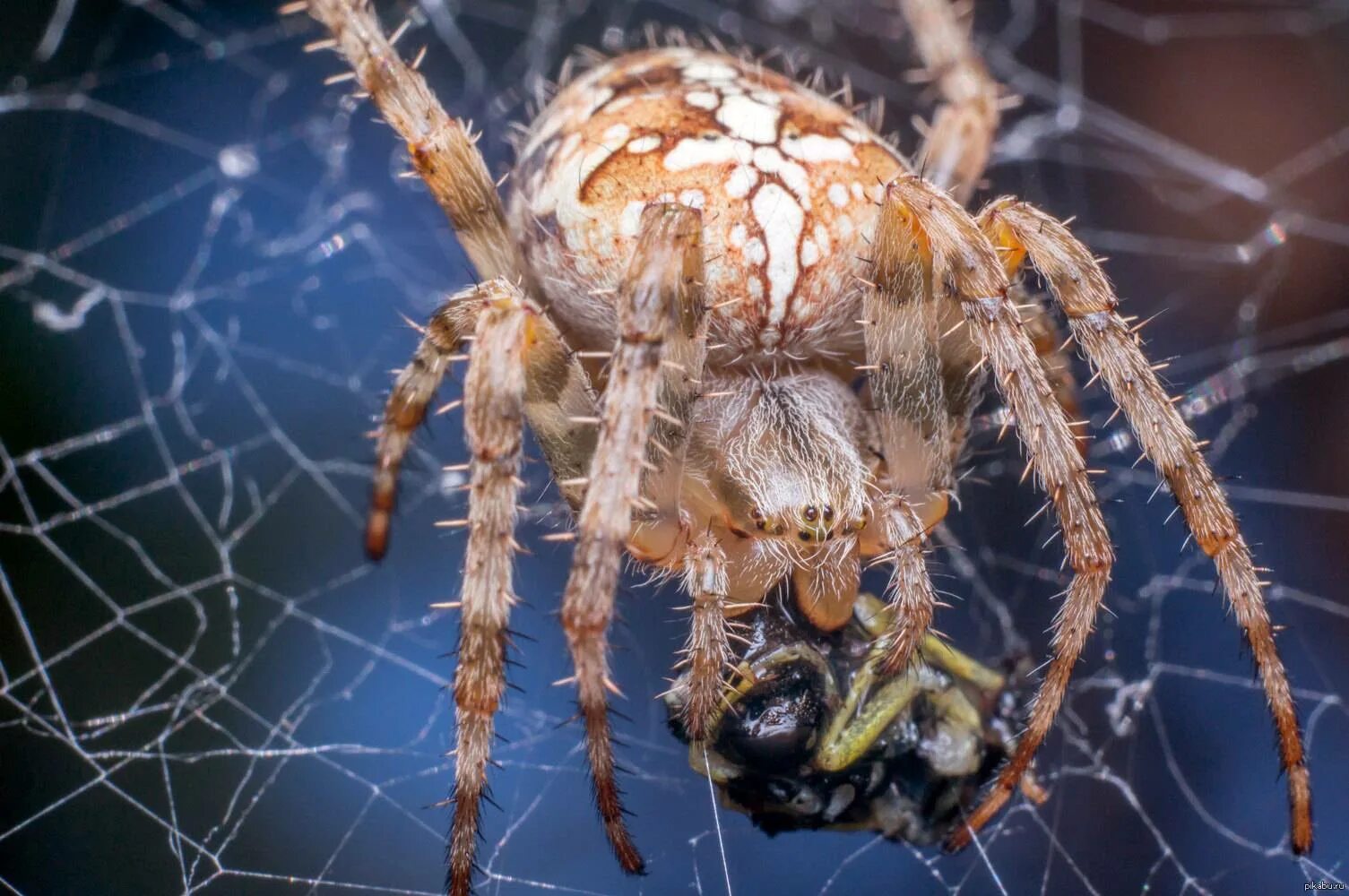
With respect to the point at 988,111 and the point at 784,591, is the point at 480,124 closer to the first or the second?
the point at 988,111

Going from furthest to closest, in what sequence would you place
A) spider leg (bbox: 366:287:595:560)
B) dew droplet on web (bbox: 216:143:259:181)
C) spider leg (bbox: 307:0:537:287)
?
dew droplet on web (bbox: 216:143:259:181) → spider leg (bbox: 307:0:537:287) → spider leg (bbox: 366:287:595:560)

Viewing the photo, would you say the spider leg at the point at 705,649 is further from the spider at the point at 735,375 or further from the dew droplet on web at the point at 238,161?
the dew droplet on web at the point at 238,161

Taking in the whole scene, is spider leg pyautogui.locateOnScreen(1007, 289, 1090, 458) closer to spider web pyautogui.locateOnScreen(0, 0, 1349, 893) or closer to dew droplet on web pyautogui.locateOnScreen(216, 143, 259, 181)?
spider web pyautogui.locateOnScreen(0, 0, 1349, 893)

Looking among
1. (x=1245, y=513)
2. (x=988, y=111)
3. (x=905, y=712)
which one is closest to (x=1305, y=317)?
(x=1245, y=513)

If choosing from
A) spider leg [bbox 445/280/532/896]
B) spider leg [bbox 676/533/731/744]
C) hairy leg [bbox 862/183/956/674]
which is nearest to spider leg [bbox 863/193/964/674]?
hairy leg [bbox 862/183/956/674]

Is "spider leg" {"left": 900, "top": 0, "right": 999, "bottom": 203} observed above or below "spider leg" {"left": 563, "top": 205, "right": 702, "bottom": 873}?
above

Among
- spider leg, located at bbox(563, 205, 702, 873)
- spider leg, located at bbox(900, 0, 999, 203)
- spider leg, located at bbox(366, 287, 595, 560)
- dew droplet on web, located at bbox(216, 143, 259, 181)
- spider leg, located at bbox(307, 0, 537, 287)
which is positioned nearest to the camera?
spider leg, located at bbox(563, 205, 702, 873)

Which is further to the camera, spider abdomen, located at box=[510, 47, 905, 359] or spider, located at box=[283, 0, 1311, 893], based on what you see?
spider abdomen, located at box=[510, 47, 905, 359]
